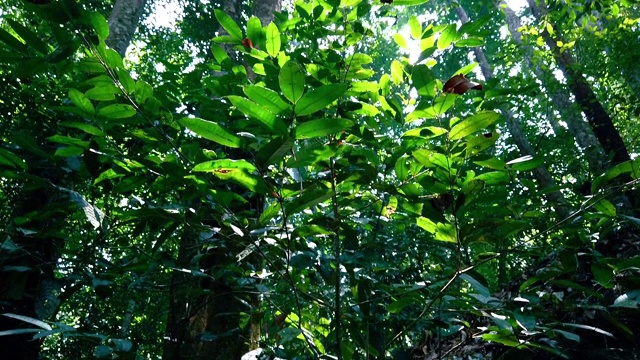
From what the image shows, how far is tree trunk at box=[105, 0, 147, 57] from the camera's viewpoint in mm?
3617

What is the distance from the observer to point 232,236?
119 centimetres

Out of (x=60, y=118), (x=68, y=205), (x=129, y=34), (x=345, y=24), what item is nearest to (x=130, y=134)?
(x=68, y=205)

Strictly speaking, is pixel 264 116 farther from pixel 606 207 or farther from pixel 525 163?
pixel 606 207

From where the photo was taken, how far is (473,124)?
38.3 inches

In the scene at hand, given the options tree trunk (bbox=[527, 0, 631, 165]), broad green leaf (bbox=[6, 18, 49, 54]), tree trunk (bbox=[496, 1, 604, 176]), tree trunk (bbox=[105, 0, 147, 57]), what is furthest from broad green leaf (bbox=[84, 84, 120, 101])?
tree trunk (bbox=[527, 0, 631, 165])

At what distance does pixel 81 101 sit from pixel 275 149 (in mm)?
516

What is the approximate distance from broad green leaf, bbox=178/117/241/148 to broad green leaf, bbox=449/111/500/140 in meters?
0.52

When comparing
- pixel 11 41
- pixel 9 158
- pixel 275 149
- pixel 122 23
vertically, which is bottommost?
pixel 275 149

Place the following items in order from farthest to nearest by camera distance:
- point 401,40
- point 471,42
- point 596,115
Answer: point 596,115 → point 401,40 → point 471,42

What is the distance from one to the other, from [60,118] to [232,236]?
1.49 meters

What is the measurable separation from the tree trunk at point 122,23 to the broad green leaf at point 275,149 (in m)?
3.40

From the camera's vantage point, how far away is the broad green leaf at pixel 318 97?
30.0 inches

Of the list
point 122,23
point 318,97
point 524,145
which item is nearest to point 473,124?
point 318,97

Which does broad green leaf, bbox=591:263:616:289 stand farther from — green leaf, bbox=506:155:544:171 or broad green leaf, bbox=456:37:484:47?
broad green leaf, bbox=456:37:484:47
